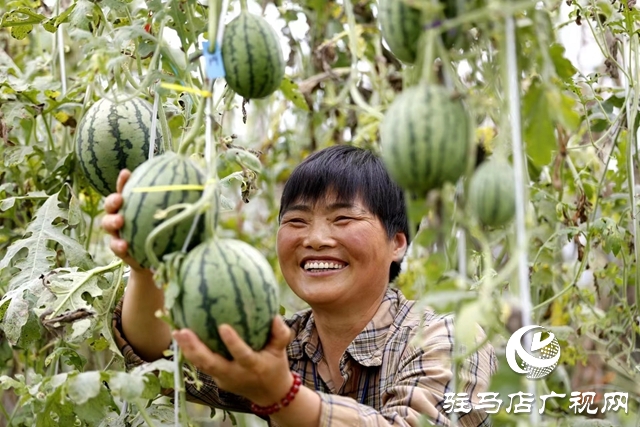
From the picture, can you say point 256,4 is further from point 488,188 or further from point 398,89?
point 488,188

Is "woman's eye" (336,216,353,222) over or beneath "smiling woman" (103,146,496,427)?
over

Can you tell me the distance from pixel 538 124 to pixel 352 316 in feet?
4.64

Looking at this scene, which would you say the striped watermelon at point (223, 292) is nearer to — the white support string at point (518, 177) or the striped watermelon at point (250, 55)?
the striped watermelon at point (250, 55)

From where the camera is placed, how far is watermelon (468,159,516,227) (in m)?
1.16

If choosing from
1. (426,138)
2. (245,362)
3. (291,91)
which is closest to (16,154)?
(291,91)

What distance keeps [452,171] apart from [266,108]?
3917mm

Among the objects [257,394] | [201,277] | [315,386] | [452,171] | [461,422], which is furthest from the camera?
[315,386]

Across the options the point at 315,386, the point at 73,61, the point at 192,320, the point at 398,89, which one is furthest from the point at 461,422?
the point at 73,61

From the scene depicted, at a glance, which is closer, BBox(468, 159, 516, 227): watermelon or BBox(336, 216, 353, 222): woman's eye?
BBox(468, 159, 516, 227): watermelon

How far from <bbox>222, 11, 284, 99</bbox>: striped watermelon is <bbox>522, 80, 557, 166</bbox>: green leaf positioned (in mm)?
438

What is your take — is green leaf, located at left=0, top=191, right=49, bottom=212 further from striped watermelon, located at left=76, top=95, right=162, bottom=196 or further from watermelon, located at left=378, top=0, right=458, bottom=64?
watermelon, located at left=378, top=0, right=458, bottom=64

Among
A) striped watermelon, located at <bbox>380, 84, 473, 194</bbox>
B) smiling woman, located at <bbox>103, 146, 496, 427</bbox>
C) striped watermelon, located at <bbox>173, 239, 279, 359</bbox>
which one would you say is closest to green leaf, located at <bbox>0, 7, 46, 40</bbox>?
smiling woman, located at <bbox>103, 146, 496, 427</bbox>

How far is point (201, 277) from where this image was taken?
1.33 metres

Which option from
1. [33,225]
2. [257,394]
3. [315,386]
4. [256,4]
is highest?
[256,4]
